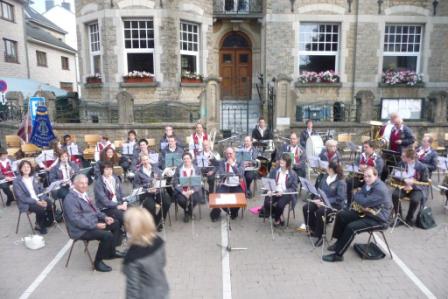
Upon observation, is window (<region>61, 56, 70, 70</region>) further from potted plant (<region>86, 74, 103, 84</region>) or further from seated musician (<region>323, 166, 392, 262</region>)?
seated musician (<region>323, 166, 392, 262</region>)

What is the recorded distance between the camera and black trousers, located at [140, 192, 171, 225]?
275 inches

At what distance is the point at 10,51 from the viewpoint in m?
25.9

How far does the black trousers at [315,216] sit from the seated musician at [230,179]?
154 cm

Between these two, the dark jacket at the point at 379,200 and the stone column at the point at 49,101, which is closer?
the dark jacket at the point at 379,200

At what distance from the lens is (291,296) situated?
4828 millimetres

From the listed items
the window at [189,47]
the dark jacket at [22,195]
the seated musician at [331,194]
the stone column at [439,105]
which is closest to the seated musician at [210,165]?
the seated musician at [331,194]

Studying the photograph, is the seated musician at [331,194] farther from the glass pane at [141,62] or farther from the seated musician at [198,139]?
the glass pane at [141,62]

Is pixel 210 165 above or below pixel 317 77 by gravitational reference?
below

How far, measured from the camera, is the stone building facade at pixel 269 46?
48.4 feet

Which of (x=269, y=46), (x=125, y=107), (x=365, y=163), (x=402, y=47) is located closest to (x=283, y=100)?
(x=365, y=163)

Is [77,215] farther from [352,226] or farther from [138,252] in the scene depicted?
[352,226]

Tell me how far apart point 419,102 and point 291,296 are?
11.1 m

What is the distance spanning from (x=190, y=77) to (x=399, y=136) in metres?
8.84

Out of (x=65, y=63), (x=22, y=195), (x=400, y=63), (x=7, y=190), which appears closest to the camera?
(x=22, y=195)
